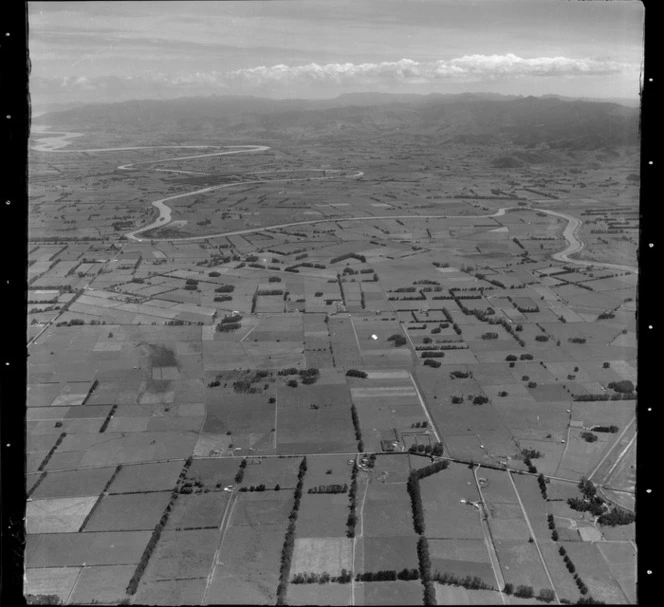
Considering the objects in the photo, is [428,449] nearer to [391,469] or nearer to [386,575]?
[391,469]

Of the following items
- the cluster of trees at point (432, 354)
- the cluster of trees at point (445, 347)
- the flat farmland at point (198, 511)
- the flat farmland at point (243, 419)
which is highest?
the flat farmland at point (198, 511)

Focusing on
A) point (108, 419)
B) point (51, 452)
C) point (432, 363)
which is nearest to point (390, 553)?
point (51, 452)

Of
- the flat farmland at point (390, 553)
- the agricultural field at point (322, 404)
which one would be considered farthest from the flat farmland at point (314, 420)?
the flat farmland at point (390, 553)

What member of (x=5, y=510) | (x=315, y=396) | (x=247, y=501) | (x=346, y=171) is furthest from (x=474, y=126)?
(x=5, y=510)

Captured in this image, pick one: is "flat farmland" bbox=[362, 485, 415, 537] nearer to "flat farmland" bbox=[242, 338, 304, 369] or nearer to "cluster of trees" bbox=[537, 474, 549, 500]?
"cluster of trees" bbox=[537, 474, 549, 500]

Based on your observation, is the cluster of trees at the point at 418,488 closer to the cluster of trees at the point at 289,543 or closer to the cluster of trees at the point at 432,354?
the cluster of trees at the point at 289,543

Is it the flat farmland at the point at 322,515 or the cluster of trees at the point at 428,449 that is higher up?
the flat farmland at the point at 322,515

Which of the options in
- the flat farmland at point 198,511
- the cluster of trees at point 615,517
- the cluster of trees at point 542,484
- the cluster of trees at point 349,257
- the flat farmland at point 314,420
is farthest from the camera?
the cluster of trees at point 349,257
